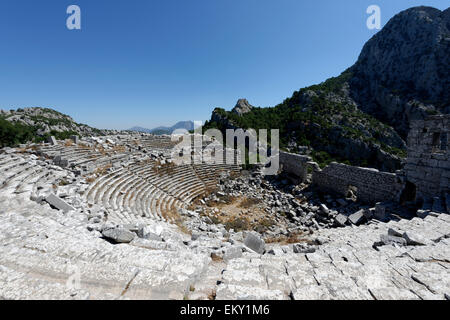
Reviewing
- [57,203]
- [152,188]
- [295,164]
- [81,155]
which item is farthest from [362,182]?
[81,155]

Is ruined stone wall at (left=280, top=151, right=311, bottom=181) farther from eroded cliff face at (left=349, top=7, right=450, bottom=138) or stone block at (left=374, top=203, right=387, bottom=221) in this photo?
eroded cliff face at (left=349, top=7, right=450, bottom=138)

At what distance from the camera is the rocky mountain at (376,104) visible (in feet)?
105

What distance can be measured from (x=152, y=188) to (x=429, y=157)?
1537 cm

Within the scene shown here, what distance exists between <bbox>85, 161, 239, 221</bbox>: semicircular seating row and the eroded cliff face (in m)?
40.9

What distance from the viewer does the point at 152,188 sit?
43.2 feet

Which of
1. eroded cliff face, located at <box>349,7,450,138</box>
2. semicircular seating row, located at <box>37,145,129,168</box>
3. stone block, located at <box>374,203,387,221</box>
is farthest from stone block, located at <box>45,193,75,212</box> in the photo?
eroded cliff face, located at <box>349,7,450,138</box>

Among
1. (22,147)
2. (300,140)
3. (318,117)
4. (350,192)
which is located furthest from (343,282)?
(318,117)

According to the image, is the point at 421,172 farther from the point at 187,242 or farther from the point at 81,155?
the point at 81,155

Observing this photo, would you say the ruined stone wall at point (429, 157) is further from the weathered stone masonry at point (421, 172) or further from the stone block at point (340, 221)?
the stone block at point (340, 221)

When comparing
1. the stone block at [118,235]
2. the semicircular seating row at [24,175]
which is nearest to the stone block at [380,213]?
the stone block at [118,235]

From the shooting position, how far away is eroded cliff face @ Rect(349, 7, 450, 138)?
36.0 m

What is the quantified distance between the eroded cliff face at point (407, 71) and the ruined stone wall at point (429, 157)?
37.2 meters

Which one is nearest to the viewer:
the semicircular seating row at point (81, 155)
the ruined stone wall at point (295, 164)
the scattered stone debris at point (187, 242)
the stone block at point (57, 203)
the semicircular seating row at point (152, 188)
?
the scattered stone debris at point (187, 242)
